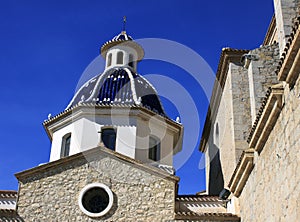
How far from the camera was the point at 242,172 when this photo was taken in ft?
36.2

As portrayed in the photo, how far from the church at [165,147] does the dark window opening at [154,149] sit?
0.04m

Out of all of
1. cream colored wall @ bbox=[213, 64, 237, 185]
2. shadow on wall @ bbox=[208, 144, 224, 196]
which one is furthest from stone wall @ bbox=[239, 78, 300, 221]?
shadow on wall @ bbox=[208, 144, 224, 196]

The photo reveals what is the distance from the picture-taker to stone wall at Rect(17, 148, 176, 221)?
12.6 m

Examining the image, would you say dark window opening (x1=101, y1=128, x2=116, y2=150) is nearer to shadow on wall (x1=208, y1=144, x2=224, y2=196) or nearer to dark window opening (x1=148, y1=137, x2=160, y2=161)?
dark window opening (x1=148, y1=137, x2=160, y2=161)

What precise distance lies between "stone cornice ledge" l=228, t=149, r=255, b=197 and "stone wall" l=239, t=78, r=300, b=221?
26 centimetres

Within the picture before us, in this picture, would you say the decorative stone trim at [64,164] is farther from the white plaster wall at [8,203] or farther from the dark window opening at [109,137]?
the dark window opening at [109,137]

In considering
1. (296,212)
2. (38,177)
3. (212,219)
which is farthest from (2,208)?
(296,212)

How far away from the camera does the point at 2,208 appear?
13.1 metres

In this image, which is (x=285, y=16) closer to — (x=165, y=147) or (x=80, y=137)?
(x=165, y=147)

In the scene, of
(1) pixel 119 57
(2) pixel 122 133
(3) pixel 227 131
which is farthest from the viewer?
(1) pixel 119 57

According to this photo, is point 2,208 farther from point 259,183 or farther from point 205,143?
point 205,143

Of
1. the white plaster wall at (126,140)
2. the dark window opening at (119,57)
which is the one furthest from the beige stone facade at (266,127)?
the dark window opening at (119,57)

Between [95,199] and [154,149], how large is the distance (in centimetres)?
387

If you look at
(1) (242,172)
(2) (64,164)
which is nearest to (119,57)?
(2) (64,164)
